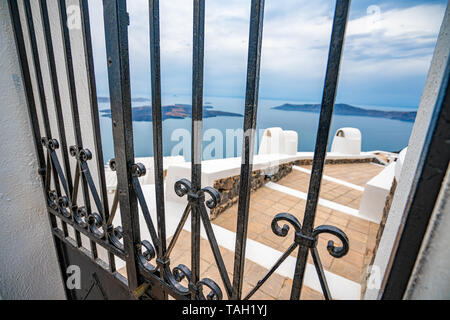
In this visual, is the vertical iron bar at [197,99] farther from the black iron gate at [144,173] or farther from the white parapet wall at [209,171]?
the white parapet wall at [209,171]

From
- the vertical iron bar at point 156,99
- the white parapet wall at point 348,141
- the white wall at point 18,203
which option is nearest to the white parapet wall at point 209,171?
the white wall at point 18,203

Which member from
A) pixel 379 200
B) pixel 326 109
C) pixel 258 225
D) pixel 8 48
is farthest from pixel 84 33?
pixel 379 200

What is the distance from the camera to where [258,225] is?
2.60 metres

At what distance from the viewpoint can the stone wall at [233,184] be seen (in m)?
2.80

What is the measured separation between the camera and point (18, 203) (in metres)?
1.15

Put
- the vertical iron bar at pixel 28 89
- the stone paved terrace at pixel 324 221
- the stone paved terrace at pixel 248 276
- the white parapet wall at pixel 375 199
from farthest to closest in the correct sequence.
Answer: the white parapet wall at pixel 375 199 < the stone paved terrace at pixel 324 221 < the stone paved terrace at pixel 248 276 < the vertical iron bar at pixel 28 89

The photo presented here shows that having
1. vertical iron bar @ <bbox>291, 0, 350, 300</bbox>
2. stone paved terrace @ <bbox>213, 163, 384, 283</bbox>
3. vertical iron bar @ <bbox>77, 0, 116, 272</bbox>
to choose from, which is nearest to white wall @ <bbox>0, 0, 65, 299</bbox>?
vertical iron bar @ <bbox>77, 0, 116, 272</bbox>

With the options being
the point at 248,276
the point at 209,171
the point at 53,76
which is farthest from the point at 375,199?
the point at 53,76

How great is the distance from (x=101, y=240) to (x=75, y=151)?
0.42 metres

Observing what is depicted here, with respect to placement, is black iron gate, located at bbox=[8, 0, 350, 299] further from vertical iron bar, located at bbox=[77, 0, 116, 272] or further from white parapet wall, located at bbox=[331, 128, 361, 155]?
white parapet wall, located at bbox=[331, 128, 361, 155]

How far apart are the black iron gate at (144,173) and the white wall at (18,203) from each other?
55 millimetres

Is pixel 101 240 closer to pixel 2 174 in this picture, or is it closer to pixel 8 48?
pixel 2 174

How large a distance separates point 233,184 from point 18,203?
89.1 inches
